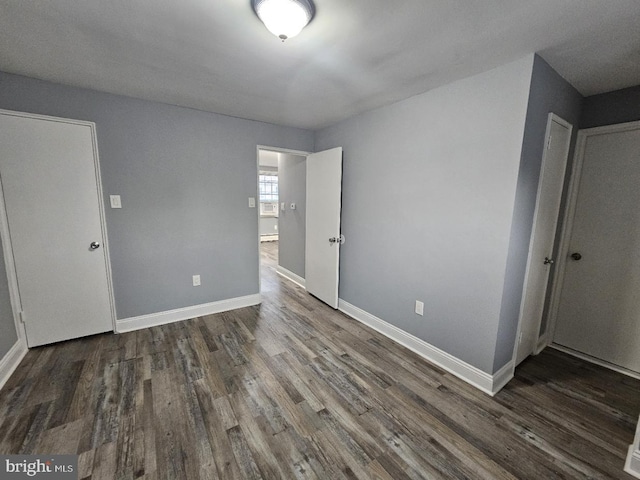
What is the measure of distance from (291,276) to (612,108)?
4094mm

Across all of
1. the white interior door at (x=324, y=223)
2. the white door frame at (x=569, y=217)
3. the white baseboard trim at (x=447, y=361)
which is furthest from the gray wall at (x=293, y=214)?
the white door frame at (x=569, y=217)

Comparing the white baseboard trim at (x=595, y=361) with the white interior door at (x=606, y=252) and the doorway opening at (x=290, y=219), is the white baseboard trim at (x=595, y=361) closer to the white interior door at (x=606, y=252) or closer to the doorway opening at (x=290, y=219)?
the white interior door at (x=606, y=252)

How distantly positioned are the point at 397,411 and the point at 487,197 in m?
1.62

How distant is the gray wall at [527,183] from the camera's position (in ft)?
5.58

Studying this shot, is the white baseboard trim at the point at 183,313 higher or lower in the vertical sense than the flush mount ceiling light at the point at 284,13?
lower

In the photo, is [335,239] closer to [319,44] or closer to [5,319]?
[319,44]

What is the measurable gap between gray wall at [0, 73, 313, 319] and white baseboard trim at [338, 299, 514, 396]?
1719 millimetres

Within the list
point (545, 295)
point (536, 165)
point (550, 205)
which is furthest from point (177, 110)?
point (545, 295)

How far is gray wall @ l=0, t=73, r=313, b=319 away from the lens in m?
2.38

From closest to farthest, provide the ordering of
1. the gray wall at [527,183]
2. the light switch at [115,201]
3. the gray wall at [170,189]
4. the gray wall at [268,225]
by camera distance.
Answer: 1. the gray wall at [527,183]
2. the gray wall at [170,189]
3. the light switch at [115,201]
4. the gray wall at [268,225]

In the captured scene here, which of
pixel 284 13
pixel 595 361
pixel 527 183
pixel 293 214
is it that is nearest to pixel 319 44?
pixel 284 13

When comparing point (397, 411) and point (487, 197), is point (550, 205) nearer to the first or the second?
point (487, 197)

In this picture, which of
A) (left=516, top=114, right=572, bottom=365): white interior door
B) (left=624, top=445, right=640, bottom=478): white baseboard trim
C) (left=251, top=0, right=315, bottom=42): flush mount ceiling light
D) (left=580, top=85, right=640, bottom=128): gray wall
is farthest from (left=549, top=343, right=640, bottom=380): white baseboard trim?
(left=251, top=0, right=315, bottom=42): flush mount ceiling light

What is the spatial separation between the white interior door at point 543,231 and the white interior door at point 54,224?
3.79 meters
